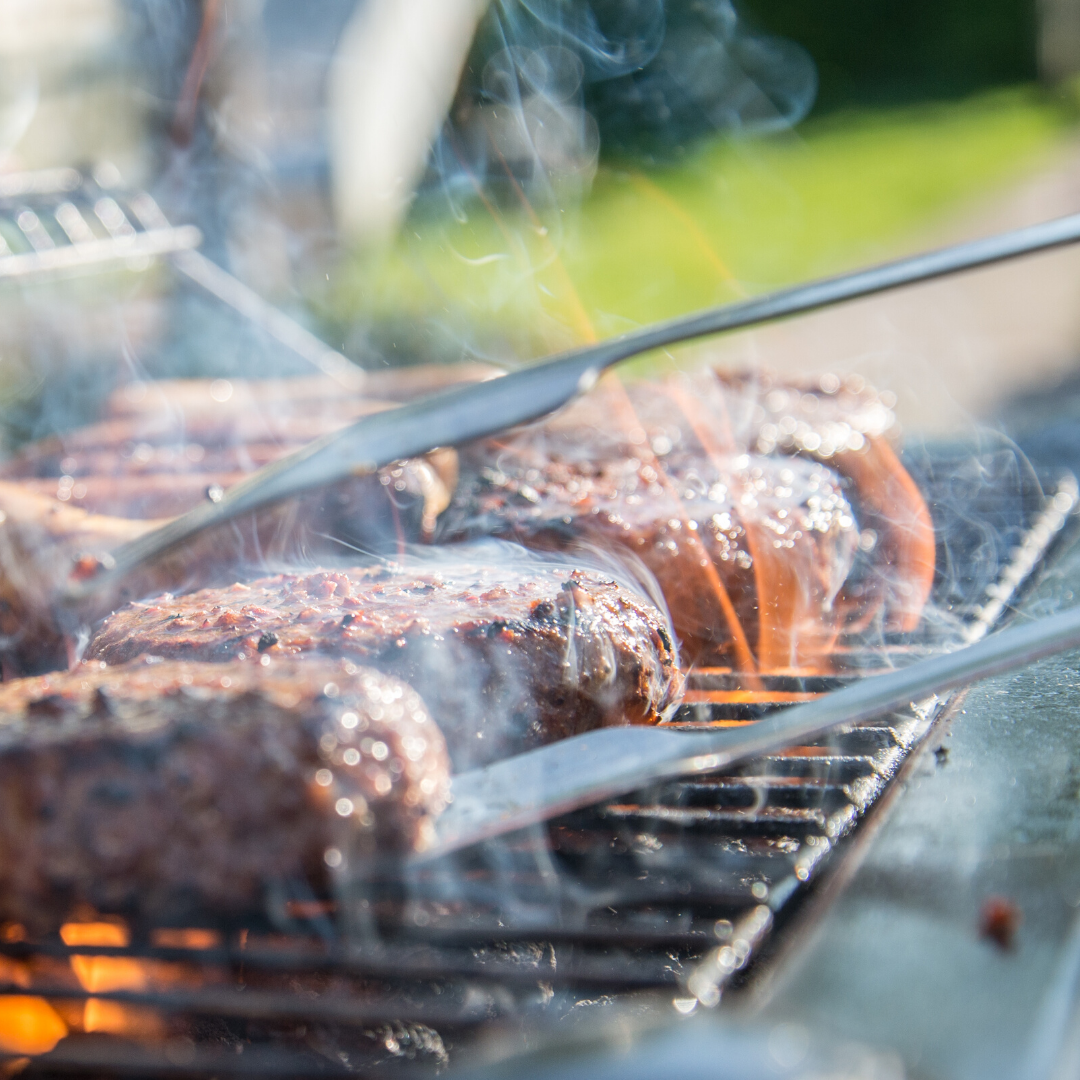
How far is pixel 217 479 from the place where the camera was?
2.70m

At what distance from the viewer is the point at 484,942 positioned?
1.45 m

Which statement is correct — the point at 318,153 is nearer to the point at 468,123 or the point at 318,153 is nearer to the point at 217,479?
the point at 468,123

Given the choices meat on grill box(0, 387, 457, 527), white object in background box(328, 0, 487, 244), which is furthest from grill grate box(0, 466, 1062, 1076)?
white object in background box(328, 0, 487, 244)

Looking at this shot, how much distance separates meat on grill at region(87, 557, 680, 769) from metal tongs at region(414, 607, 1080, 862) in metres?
0.20

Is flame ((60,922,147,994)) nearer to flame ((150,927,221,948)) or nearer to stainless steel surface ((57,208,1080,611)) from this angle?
flame ((150,927,221,948))

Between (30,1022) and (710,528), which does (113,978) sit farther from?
(710,528)

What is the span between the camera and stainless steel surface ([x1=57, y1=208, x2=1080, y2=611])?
63.7 inches

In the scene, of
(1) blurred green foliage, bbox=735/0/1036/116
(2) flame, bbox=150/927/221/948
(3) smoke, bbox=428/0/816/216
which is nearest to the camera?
(2) flame, bbox=150/927/221/948

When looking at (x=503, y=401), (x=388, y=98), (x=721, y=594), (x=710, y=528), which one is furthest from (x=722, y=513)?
(x=388, y=98)

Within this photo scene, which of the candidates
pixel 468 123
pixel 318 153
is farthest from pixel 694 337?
pixel 468 123

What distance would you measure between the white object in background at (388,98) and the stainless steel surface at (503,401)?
762 centimetres

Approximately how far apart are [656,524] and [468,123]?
9718 millimetres

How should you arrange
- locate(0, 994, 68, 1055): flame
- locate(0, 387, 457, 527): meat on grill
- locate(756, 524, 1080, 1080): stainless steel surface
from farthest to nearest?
1. locate(0, 387, 457, 527): meat on grill
2. locate(0, 994, 68, 1055): flame
3. locate(756, 524, 1080, 1080): stainless steel surface

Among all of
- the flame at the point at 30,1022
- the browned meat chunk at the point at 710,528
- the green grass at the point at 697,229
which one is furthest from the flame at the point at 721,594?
the green grass at the point at 697,229
